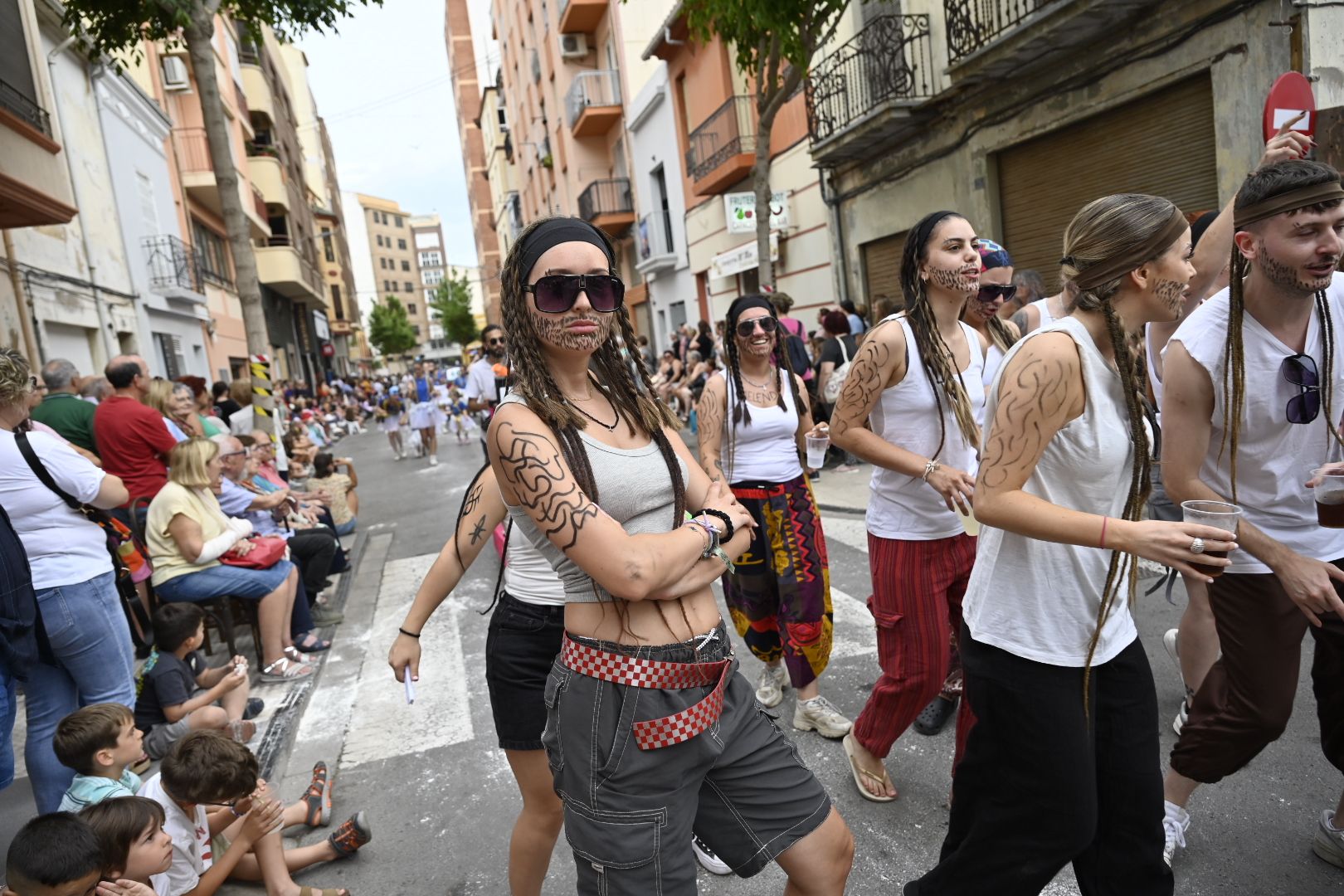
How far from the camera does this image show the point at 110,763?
2.89 metres

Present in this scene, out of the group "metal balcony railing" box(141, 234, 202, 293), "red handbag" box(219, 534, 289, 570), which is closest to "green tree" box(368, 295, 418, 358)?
"metal balcony railing" box(141, 234, 202, 293)

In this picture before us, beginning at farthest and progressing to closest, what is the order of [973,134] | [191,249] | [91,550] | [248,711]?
[191,249], [973,134], [248,711], [91,550]

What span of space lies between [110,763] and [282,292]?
33.0 meters

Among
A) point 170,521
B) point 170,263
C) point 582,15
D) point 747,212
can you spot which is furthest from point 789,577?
point 582,15

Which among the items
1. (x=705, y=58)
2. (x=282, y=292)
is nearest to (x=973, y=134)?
(x=705, y=58)

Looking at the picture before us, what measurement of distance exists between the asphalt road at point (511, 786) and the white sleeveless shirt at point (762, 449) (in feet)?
3.61

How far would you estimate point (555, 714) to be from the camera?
69.3 inches

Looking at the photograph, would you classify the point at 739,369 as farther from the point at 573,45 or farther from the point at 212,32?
the point at 573,45

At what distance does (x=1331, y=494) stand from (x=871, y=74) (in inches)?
465

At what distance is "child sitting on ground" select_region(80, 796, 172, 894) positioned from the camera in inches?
95.0

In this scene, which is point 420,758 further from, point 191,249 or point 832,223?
point 191,249

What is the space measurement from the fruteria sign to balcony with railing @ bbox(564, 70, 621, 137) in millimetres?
10629

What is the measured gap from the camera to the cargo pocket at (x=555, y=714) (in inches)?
68.6

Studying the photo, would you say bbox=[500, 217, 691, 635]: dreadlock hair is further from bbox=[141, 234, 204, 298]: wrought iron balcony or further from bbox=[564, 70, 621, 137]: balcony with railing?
bbox=[564, 70, 621, 137]: balcony with railing
